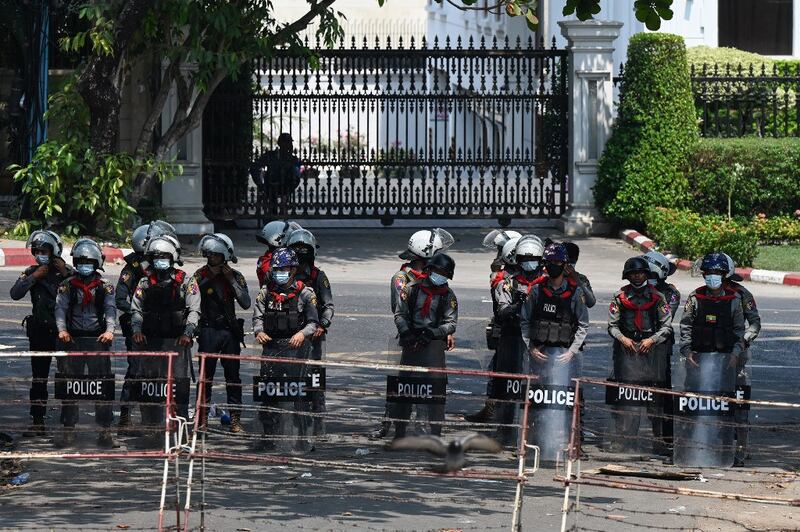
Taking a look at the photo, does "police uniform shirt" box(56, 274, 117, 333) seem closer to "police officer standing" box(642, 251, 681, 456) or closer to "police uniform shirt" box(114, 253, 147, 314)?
"police uniform shirt" box(114, 253, 147, 314)

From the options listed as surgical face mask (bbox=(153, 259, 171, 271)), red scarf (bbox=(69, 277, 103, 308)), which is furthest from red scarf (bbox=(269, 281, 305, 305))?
red scarf (bbox=(69, 277, 103, 308))

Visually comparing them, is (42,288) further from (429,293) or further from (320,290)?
(429,293)

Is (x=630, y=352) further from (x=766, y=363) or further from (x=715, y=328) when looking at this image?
(x=766, y=363)

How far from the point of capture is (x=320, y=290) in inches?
493

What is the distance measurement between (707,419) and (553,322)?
132cm

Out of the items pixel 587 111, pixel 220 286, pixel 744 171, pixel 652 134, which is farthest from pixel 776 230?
pixel 220 286

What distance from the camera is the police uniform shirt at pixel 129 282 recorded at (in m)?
12.5

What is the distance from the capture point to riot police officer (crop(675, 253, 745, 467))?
37.6ft

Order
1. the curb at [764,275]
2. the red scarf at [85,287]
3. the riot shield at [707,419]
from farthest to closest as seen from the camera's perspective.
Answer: the curb at [764,275] < the red scarf at [85,287] < the riot shield at [707,419]

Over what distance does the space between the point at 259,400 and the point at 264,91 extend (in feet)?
49.5

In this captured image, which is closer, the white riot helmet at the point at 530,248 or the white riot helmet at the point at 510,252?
the white riot helmet at the point at 530,248

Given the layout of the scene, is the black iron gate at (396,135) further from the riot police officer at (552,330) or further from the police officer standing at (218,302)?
the riot police officer at (552,330)

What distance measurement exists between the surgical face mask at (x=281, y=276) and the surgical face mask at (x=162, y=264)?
0.81m

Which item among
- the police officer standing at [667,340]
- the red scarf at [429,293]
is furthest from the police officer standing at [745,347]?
the red scarf at [429,293]
